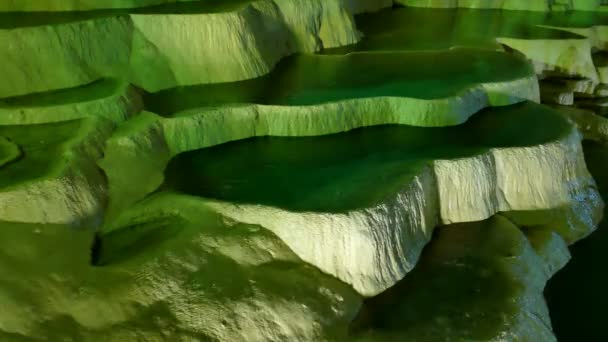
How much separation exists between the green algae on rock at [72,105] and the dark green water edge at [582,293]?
19.5ft

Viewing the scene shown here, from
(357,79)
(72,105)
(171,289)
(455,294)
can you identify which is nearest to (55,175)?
(72,105)

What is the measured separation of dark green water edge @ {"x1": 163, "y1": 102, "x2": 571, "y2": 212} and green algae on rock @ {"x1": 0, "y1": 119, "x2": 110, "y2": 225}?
891 millimetres

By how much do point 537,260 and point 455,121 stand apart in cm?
244

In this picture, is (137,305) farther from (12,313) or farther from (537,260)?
(537,260)

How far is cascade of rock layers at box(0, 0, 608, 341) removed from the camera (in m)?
4.96

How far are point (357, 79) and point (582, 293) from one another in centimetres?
459

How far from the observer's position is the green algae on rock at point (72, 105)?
7.05 metres

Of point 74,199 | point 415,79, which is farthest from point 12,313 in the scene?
point 415,79

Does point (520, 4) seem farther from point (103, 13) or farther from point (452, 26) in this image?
point (103, 13)

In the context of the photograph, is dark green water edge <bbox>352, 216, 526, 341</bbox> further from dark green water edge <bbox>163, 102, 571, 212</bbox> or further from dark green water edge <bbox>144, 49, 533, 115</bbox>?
dark green water edge <bbox>144, 49, 533, 115</bbox>

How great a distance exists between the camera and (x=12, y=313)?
467cm

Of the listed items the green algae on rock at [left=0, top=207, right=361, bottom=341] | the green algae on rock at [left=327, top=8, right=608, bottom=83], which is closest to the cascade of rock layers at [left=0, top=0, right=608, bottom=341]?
the green algae on rock at [left=0, top=207, right=361, bottom=341]

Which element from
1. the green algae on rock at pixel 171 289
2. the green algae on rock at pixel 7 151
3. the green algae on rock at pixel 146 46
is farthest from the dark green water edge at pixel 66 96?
the green algae on rock at pixel 171 289

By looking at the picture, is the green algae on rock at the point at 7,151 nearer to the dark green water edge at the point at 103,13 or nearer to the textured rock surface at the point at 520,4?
the dark green water edge at the point at 103,13
